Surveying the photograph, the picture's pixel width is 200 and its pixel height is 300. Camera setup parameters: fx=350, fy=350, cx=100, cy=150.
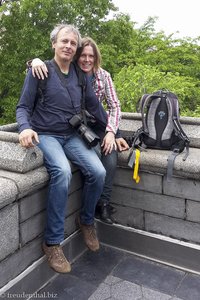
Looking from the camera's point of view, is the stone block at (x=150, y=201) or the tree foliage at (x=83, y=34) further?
the tree foliage at (x=83, y=34)

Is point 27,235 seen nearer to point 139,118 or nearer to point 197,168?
point 197,168

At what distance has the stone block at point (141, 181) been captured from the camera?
327 cm

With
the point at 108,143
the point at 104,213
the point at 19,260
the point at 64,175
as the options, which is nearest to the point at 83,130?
the point at 108,143

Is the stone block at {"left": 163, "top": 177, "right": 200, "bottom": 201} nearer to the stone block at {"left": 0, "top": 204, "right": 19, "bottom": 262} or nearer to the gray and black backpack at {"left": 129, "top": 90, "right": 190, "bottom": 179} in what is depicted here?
the gray and black backpack at {"left": 129, "top": 90, "right": 190, "bottom": 179}

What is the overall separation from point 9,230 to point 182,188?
1541 mm

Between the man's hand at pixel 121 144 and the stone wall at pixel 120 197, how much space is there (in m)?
0.08

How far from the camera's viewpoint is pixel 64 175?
2.78 metres

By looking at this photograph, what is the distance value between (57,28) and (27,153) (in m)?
1.25

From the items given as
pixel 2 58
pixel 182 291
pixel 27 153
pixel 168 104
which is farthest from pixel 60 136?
pixel 2 58

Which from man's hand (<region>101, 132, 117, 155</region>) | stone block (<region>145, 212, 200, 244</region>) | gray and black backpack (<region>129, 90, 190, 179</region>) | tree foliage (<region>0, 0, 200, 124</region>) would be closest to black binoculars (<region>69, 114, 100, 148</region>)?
man's hand (<region>101, 132, 117, 155</region>)

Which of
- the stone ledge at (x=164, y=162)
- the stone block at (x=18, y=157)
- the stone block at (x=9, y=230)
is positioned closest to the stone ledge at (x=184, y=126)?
the stone ledge at (x=164, y=162)

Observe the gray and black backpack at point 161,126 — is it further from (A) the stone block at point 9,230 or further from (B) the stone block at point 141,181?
(A) the stone block at point 9,230

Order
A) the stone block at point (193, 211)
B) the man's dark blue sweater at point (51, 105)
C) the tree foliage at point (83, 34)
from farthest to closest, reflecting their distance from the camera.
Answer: the tree foliage at point (83, 34) < the stone block at point (193, 211) < the man's dark blue sweater at point (51, 105)

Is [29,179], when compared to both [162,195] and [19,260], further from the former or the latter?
[162,195]
